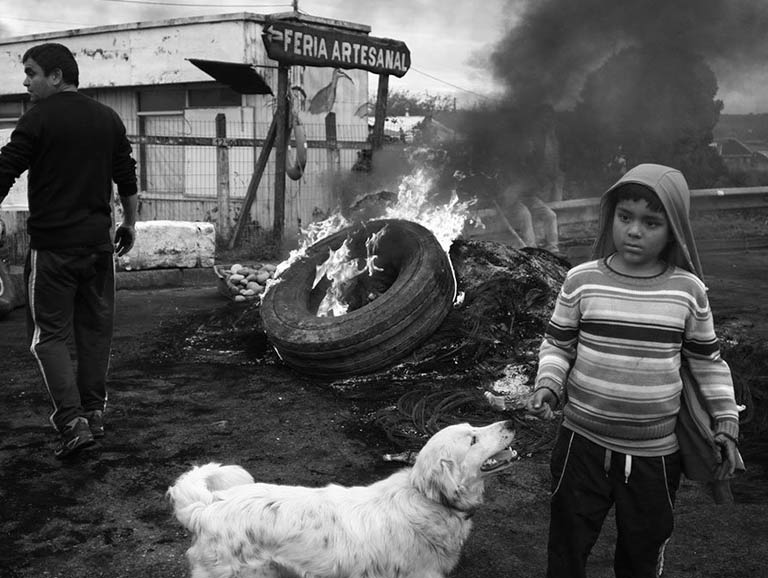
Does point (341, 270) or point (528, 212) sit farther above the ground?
point (528, 212)

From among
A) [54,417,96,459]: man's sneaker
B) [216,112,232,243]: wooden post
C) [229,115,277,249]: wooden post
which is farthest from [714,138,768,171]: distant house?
[54,417,96,459]: man's sneaker

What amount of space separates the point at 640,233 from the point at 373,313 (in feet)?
12.6

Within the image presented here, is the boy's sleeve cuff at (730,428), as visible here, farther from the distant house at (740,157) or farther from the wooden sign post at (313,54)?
the distant house at (740,157)

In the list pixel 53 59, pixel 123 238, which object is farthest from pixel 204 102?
pixel 53 59

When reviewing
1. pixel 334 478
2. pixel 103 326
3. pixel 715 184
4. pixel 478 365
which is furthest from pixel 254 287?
pixel 715 184

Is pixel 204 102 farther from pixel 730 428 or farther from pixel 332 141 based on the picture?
pixel 730 428

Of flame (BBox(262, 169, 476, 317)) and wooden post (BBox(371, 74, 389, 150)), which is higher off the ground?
wooden post (BBox(371, 74, 389, 150))

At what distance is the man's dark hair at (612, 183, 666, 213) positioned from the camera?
2.54 m

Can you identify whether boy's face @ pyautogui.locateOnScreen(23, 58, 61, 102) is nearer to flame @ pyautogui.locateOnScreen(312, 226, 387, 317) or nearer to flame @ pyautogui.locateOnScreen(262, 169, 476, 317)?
flame @ pyautogui.locateOnScreen(262, 169, 476, 317)

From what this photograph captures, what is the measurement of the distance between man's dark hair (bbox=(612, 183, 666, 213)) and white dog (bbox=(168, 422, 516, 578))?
0.90 meters

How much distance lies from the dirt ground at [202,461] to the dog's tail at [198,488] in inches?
19.9

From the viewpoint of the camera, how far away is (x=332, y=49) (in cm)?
1254

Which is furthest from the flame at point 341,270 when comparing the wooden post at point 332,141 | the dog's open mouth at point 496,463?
the wooden post at point 332,141

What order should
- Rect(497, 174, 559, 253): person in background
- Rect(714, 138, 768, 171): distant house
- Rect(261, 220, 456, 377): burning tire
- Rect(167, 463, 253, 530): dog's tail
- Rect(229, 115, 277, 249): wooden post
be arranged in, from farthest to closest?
Rect(714, 138, 768, 171): distant house, Rect(229, 115, 277, 249): wooden post, Rect(497, 174, 559, 253): person in background, Rect(261, 220, 456, 377): burning tire, Rect(167, 463, 253, 530): dog's tail
